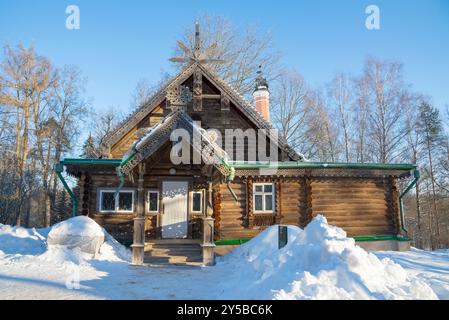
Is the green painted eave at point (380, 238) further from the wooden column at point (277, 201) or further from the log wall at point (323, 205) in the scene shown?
the wooden column at point (277, 201)

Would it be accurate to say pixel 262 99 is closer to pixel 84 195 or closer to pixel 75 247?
pixel 84 195

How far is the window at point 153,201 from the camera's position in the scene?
40.3ft

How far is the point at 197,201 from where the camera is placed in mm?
12484

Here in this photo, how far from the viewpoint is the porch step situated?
9.88 m

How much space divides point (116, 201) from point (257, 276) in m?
8.02

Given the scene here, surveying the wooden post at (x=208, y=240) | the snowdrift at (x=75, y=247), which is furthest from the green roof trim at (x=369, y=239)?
the snowdrift at (x=75, y=247)

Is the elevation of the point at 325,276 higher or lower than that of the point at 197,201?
lower

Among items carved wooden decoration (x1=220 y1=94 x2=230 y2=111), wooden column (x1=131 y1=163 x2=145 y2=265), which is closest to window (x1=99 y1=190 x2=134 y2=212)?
wooden column (x1=131 y1=163 x2=145 y2=265)

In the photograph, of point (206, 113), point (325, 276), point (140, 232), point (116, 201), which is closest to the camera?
point (325, 276)

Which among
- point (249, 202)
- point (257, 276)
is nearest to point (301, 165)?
point (249, 202)

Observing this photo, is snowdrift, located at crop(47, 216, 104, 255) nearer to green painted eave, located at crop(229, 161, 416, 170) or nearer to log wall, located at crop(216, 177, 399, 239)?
log wall, located at crop(216, 177, 399, 239)

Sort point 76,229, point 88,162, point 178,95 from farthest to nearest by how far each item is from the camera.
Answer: point 178,95
point 88,162
point 76,229

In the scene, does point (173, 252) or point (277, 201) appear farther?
point (277, 201)

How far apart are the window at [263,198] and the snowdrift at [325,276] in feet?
19.2
